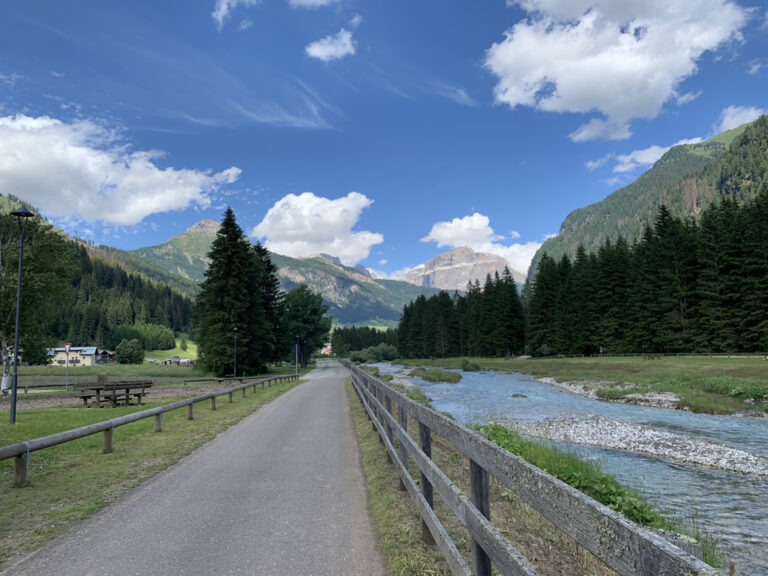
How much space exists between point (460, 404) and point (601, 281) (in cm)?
4485

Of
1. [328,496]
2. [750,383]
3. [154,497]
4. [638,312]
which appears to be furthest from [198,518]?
[638,312]

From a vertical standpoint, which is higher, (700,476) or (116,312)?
(116,312)

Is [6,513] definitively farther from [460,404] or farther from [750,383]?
Result: [750,383]

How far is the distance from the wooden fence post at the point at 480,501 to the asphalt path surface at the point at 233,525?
1636 mm

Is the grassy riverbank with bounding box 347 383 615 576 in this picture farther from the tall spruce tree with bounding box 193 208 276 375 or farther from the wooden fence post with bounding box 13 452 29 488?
the tall spruce tree with bounding box 193 208 276 375

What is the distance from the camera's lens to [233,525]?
553 cm

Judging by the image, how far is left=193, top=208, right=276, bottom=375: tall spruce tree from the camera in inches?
1657

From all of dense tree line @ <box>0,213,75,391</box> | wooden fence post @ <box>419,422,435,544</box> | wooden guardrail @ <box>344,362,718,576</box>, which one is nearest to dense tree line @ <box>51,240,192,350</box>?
dense tree line @ <box>0,213,75,391</box>

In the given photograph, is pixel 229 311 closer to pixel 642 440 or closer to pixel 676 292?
pixel 642 440

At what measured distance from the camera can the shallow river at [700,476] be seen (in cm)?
687

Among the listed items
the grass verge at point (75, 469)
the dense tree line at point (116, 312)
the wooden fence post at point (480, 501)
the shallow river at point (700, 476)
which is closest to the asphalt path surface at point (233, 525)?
the grass verge at point (75, 469)

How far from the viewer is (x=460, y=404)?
22.8 metres

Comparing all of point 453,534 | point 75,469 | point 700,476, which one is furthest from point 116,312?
point 453,534

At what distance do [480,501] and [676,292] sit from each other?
180 ft
